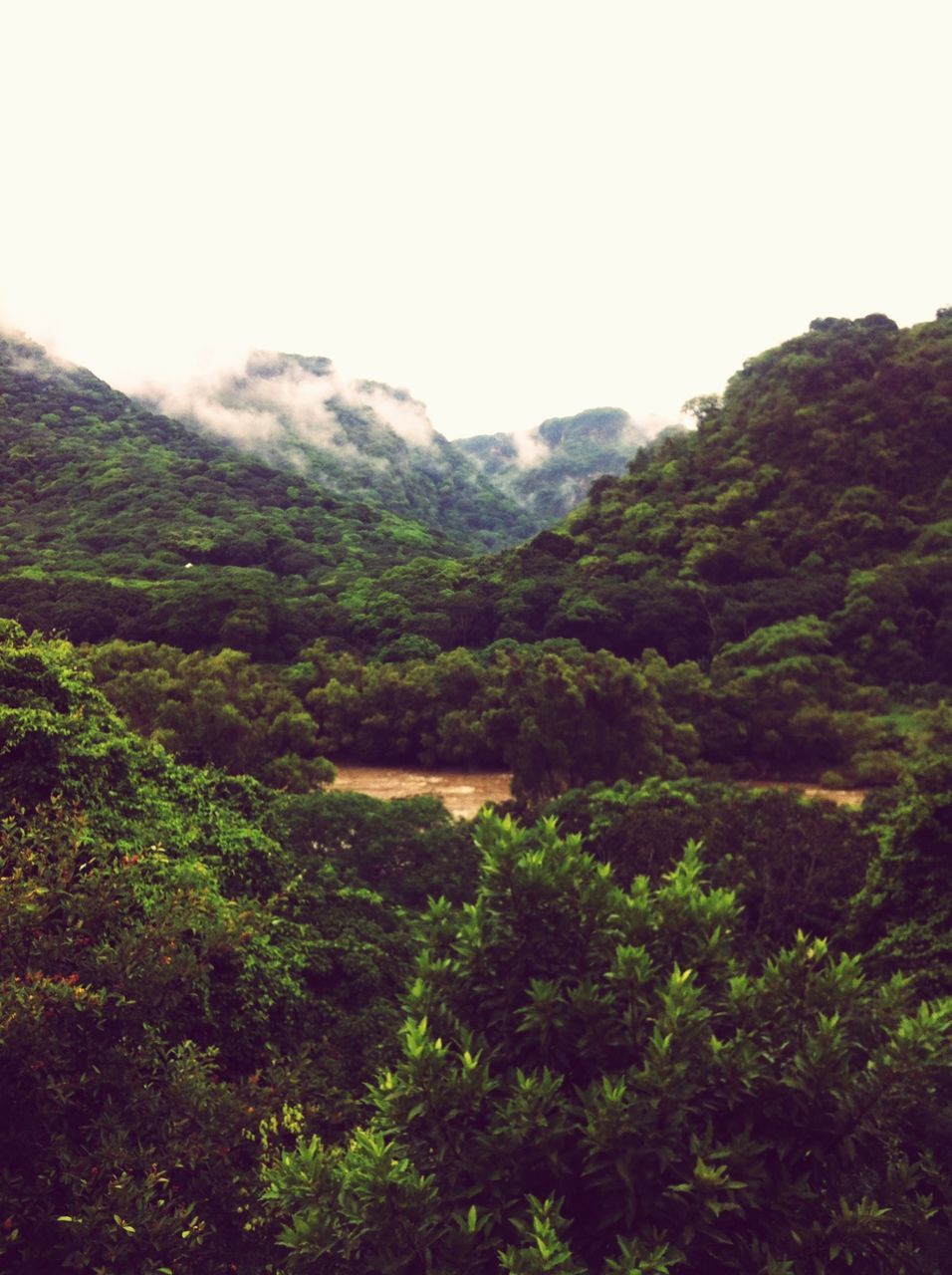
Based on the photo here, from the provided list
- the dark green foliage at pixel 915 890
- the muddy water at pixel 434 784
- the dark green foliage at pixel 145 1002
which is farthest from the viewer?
the muddy water at pixel 434 784

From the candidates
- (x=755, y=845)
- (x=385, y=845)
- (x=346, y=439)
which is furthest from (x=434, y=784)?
(x=346, y=439)

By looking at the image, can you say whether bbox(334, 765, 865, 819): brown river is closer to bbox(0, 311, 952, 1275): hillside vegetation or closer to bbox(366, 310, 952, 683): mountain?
bbox(0, 311, 952, 1275): hillside vegetation

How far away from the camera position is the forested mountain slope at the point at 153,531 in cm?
3130

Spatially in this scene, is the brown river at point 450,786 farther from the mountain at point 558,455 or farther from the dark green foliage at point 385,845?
the mountain at point 558,455

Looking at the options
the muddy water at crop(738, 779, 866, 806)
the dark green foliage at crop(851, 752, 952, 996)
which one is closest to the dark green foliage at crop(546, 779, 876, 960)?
the dark green foliage at crop(851, 752, 952, 996)

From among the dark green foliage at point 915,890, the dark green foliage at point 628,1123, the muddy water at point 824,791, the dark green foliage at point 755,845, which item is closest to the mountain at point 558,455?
the muddy water at point 824,791

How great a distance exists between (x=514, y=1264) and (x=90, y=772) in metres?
5.24

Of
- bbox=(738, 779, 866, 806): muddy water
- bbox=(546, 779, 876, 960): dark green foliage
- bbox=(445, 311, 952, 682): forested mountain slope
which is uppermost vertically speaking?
bbox=(445, 311, 952, 682): forested mountain slope

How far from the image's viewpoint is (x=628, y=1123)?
298 centimetres

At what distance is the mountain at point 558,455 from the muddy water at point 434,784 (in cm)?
8292

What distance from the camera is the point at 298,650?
30.7m

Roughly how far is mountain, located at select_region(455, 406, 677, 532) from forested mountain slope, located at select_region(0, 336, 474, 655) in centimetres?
4866

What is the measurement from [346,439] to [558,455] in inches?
2034

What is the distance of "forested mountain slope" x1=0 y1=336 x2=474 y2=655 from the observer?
103ft
